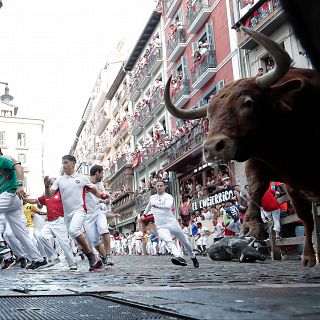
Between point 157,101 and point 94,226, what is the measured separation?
2404 cm

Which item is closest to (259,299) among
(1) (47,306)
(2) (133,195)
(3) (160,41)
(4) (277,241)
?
(1) (47,306)

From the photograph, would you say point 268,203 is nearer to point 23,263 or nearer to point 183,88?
point 23,263

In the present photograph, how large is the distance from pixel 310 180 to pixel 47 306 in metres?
2.39

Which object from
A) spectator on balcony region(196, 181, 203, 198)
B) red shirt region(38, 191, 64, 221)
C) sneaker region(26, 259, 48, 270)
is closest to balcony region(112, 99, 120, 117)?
spectator on balcony region(196, 181, 203, 198)

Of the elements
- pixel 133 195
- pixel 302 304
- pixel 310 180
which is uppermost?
pixel 133 195

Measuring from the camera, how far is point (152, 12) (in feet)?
113

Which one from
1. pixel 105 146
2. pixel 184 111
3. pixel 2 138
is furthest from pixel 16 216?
pixel 2 138

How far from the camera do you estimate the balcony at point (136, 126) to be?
38.5m

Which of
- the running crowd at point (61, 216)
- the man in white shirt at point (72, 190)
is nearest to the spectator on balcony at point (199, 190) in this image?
the running crowd at point (61, 216)

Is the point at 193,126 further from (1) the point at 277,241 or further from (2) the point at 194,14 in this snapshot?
(1) the point at 277,241

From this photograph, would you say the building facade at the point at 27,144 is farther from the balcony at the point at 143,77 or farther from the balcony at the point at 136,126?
the balcony at the point at 143,77

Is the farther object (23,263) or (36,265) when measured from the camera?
(23,263)

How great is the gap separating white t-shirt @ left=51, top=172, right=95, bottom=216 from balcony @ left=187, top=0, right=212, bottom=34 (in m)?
19.6

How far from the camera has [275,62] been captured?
13.4ft
